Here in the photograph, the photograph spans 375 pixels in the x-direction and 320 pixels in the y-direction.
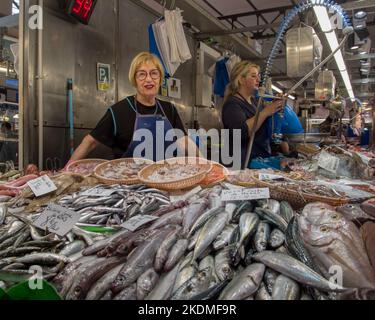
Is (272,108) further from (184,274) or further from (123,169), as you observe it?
(184,274)

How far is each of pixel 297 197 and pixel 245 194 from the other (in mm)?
261

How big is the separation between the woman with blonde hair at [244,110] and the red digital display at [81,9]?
1.94 m

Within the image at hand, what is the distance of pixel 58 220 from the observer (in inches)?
59.6

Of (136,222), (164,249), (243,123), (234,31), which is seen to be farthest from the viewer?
(234,31)

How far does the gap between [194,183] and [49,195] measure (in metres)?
0.85

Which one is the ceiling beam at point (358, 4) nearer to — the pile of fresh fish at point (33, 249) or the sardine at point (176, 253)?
the sardine at point (176, 253)

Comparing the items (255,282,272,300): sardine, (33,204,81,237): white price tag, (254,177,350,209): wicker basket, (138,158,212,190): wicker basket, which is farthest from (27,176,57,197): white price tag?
(255,282,272,300): sardine

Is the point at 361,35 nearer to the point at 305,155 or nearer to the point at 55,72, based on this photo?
the point at 305,155

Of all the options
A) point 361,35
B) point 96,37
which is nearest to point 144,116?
point 96,37

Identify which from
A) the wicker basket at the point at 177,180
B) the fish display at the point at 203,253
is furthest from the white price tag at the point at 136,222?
the wicker basket at the point at 177,180

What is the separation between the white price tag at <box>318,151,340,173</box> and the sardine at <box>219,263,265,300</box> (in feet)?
5.27

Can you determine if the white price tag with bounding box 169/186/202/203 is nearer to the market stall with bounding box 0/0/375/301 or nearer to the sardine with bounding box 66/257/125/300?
the market stall with bounding box 0/0/375/301

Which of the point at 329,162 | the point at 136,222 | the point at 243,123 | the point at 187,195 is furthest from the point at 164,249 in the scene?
the point at 243,123

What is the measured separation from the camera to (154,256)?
1.21 meters
